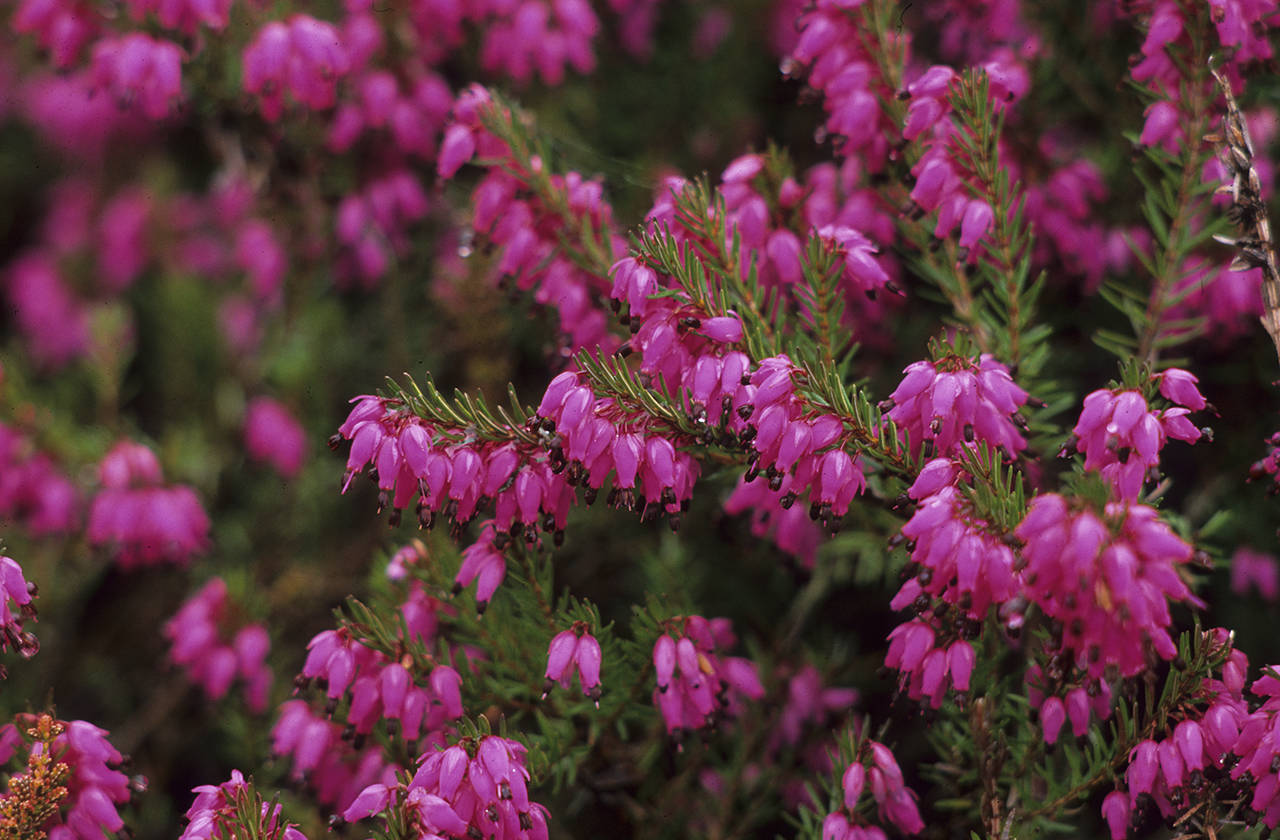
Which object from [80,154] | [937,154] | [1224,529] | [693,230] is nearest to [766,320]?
[693,230]

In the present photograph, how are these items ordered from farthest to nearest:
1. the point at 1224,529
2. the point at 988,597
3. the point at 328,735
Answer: the point at 1224,529 < the point at 328,735 < the point at 988,597

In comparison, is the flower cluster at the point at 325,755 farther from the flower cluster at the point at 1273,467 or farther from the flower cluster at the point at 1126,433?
the flower cluster at the point at 1273,467

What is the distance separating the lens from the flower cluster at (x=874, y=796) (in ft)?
5.42

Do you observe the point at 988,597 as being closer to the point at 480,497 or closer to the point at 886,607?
the point at 480,497

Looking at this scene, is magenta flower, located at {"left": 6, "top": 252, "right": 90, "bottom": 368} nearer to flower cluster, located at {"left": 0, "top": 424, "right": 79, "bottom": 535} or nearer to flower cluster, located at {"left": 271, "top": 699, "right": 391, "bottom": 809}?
flower cluster, located at {"left": 0, "top": 424, "right": 79, "bottom": 535}

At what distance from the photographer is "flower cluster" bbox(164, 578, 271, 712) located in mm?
2527

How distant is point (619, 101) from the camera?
3.51 metres

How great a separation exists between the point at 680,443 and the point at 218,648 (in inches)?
62.2

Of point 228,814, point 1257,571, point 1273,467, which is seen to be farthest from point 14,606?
point 1257,571

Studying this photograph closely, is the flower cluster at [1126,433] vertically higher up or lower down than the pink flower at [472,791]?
higher up

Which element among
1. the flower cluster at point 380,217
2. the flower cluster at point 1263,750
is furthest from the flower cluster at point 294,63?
the flower cluster at point 1263,750

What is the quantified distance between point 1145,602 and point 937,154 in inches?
37.9

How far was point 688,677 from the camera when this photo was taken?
1.70 metres

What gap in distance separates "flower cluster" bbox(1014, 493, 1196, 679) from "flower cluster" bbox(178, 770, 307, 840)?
111cm
